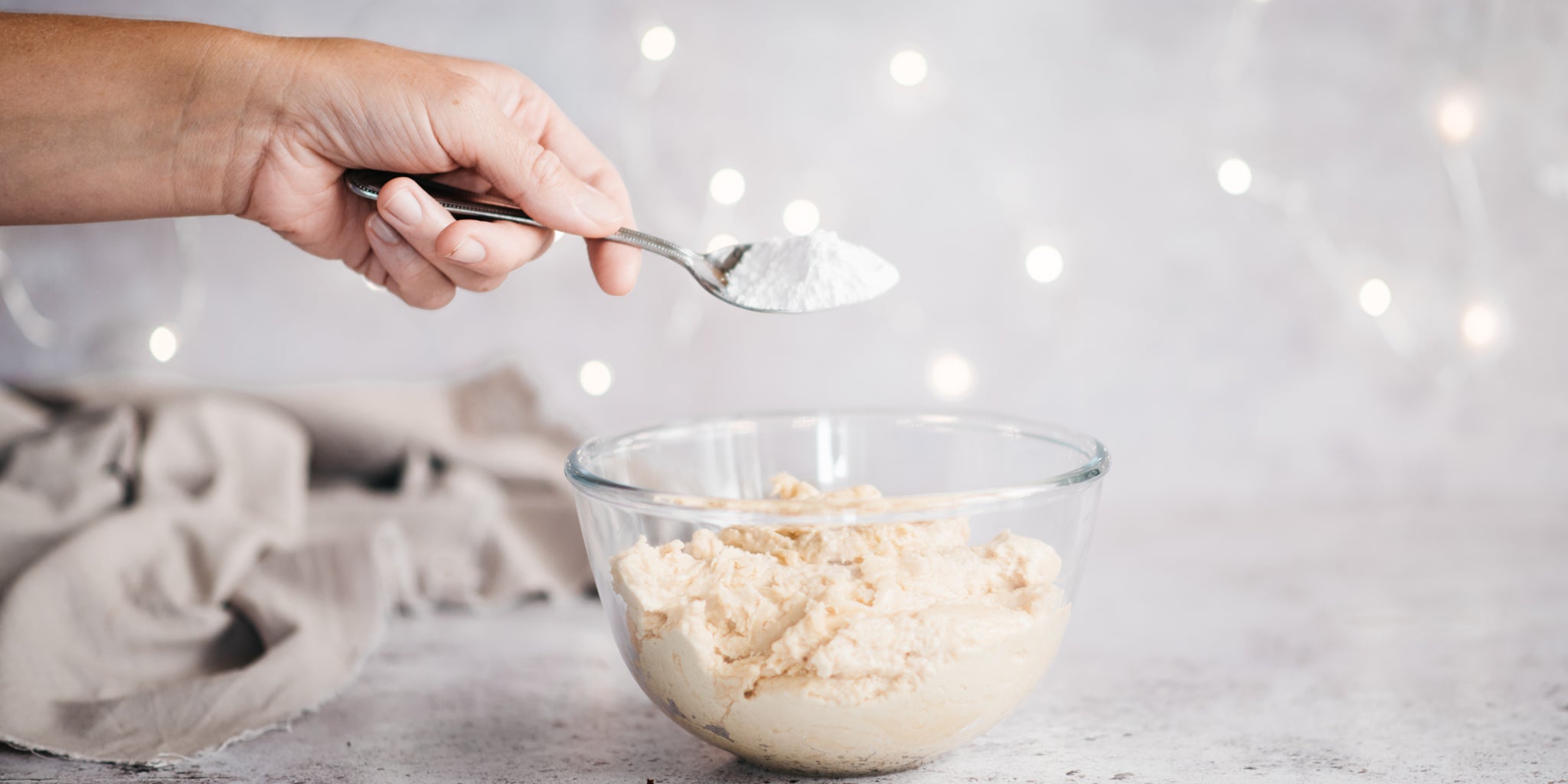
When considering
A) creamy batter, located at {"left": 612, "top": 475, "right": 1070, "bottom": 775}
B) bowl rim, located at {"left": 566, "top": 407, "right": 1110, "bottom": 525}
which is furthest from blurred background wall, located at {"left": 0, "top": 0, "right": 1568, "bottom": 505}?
creamy batter, located at {"left": 612, "top": 475, "right": 1070, "bottom": 775}

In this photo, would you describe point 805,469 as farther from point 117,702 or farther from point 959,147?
point 959,147

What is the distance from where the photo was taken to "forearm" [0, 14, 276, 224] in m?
0.97

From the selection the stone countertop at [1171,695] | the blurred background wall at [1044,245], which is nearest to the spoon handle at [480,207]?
→ the stone countertop at [1171,695]

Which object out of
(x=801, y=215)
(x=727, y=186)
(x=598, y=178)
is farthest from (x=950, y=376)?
(x=598, y=178)

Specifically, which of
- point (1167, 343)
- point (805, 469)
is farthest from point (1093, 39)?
point (805, 469)

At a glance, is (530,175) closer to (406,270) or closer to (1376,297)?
(406,270)

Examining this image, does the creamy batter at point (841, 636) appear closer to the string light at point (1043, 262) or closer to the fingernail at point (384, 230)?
the fingernail at point (384, 230)

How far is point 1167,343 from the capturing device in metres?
1.74

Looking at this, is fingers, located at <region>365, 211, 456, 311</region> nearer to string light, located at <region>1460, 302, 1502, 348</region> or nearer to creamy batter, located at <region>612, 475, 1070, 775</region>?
creamy batter, located at <region>612, 475, 1070, 775</region>

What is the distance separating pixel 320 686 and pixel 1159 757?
2.45 ft

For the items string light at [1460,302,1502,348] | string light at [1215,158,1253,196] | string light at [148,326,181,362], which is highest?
string light at [1215,158,1253,196]

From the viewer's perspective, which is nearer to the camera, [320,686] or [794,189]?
[320,686]

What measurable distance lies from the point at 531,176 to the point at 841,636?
0.49m

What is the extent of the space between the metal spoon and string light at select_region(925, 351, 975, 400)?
2.57ft
